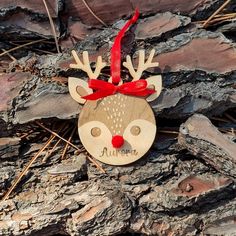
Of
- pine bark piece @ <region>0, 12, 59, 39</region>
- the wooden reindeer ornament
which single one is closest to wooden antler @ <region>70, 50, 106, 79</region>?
the wooden reindeer ornament

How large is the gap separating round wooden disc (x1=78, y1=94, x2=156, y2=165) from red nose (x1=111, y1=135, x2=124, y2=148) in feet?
0.04

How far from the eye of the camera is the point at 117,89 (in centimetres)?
139

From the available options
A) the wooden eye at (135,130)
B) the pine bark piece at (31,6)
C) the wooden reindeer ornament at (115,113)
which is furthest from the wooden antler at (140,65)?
the pine bark piece at (31,6)

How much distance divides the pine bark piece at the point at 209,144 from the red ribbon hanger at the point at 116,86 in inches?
5.4

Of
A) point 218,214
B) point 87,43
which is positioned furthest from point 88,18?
point 218,214

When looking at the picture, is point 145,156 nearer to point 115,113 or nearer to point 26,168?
point 115,113

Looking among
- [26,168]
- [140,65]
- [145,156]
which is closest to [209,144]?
[145,156]

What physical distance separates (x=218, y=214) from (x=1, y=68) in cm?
70

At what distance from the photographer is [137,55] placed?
1.42 metres

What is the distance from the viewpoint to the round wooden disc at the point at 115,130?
1385 millimetres

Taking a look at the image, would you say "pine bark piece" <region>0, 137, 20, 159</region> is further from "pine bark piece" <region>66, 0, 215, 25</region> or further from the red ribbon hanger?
"pine bark piece" <region>66, 0, 215, 25</region>

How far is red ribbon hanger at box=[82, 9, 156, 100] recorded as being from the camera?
54.2 inches

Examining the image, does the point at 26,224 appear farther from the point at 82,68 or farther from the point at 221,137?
the point at 221,137

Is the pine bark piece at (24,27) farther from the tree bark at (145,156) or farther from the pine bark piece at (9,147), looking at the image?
the pine bark piece at (9,147)
